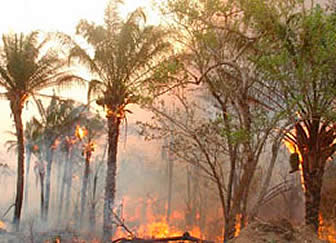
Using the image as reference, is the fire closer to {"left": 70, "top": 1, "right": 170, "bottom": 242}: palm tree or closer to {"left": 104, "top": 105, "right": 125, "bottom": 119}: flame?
{"left": 70, "top": 1, "right": 170, "bottom": 242}: palm tree

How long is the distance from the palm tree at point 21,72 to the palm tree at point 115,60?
7.01ft

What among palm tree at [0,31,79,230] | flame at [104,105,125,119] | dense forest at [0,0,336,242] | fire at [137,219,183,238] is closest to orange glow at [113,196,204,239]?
fire at [137,219,183,238]

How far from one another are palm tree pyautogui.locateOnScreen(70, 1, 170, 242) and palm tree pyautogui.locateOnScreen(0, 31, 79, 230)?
2.14 metres

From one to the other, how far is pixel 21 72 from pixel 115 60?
4.30 metres

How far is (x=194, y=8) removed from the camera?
1043 cm

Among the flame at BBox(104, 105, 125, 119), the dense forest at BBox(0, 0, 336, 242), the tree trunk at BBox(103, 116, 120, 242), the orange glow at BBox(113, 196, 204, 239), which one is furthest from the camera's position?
the orange glow at BBox(113, 196, 204, 239)

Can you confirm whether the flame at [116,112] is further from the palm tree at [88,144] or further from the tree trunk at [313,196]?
the palm tree at [88,144]

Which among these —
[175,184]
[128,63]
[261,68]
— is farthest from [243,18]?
[175,184]

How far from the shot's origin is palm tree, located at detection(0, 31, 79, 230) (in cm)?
1631

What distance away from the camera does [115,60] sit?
14.8m

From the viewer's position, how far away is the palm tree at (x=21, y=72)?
16.3 m

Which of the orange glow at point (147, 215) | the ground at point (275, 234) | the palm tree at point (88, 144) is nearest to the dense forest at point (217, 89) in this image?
the ground at point (275, 234)

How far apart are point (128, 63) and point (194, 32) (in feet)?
14.8

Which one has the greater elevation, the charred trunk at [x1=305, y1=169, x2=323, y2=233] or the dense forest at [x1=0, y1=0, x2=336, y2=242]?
the dense forest at [x1=0, y1=0, x2=336, y2=242]
